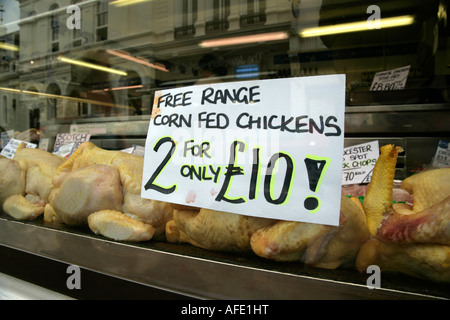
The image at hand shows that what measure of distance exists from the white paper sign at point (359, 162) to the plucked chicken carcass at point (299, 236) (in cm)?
69

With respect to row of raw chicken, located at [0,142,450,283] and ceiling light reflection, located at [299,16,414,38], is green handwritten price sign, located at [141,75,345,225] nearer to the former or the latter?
row of raw chicken, located at [0,142,450,283]

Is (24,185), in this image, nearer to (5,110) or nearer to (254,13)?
(5,110)

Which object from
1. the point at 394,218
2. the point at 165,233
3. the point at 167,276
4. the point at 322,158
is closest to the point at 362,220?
the point at 394,218

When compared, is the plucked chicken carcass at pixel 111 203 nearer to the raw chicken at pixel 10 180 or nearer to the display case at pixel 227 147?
the display case at pixel 227 147

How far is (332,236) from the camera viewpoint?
0.83 meters

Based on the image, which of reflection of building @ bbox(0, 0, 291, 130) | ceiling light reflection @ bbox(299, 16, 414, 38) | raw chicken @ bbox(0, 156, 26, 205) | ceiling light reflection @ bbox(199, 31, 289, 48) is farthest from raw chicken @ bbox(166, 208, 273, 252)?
ceiling light reflection @ bbox(199, 31, 289, 48)

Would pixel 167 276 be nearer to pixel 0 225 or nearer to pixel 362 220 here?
pixel 362 220

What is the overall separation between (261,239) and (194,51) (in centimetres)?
914

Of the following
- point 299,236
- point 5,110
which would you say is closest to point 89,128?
point 299,236

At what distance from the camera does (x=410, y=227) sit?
733mm

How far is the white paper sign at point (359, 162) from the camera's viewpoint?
1494mm

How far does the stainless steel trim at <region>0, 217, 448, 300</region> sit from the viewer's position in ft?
2.28

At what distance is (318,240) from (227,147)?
0.38 m

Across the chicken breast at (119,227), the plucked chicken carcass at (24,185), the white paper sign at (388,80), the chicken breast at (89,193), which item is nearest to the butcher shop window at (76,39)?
the plucked chicken carcass at (24,185)
